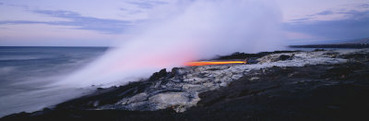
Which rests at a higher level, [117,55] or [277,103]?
[117,55]

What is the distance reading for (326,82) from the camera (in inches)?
229

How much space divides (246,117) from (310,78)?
389cm

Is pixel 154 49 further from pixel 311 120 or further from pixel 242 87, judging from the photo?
pixel 311 120

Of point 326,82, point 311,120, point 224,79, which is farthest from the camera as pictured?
point 224,79

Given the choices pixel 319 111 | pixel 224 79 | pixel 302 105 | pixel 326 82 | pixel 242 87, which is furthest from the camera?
pixel 224 79

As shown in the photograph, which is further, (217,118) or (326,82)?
(326,82)

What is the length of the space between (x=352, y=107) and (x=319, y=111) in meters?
0.69

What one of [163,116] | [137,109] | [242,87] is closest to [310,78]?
[242,87]

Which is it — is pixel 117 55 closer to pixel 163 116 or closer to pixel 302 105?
pixel 163 116

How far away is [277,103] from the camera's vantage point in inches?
177

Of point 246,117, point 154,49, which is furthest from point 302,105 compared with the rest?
point 154,49

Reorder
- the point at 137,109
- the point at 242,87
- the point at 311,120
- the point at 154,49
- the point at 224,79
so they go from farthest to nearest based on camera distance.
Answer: the point at 154,49
the point at 224,79
the point at 242,87
the point at 137,109
the point at 311,120

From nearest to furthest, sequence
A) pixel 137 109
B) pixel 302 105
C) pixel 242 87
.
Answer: pixel 302 105, pixel 137 109, pixel 242 87

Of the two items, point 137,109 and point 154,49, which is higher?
point 154,49
